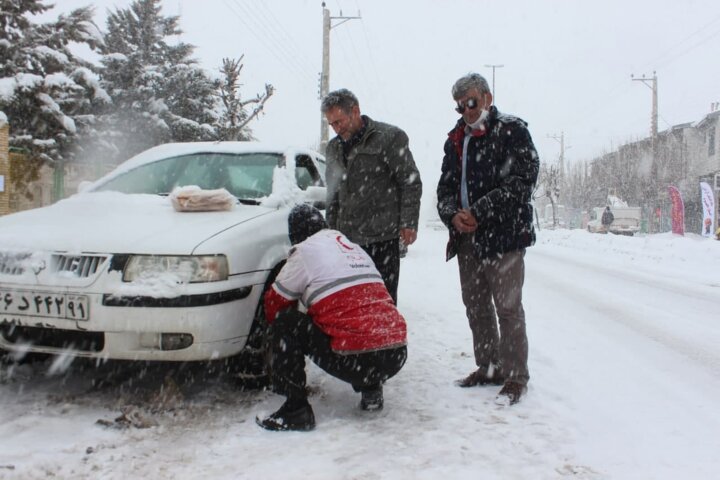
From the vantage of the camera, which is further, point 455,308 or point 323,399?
point 455,308

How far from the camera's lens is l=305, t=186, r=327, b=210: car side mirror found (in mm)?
3957

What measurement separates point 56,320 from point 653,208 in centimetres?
4178

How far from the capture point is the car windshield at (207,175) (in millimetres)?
3938

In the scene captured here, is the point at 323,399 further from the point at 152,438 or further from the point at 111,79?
the point at 111,79

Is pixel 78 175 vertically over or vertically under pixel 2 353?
over

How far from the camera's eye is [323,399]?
319cm

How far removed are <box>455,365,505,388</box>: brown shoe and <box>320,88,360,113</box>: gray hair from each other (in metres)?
1.82

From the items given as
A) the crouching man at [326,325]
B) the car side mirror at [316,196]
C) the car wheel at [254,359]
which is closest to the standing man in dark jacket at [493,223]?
the crouching man at [326,325]

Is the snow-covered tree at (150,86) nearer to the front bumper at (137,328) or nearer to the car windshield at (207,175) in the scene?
the car windshield at (207,175)

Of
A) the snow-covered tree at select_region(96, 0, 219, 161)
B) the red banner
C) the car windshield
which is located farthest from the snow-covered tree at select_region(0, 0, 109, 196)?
the red banner

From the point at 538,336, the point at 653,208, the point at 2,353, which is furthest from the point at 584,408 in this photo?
the point at 653,208

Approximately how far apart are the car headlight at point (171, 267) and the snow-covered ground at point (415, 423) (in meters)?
0.72

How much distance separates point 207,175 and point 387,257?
5.00 ft

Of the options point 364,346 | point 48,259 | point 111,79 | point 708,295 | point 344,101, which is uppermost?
point 111,79
